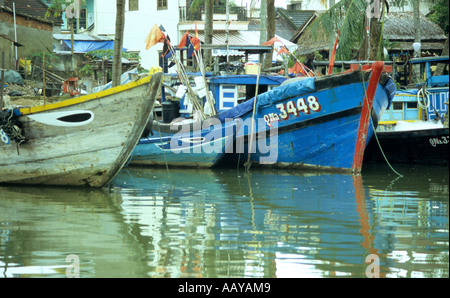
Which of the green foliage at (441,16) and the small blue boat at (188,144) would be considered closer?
the small blue boat at (188,144)

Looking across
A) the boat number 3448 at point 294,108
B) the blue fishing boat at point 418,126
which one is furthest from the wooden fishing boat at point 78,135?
the blue fishing boat at point 418,126

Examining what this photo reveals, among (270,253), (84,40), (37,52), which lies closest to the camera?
(270,253)

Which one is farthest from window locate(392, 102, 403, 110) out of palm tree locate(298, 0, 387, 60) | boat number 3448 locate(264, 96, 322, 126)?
boat number 3448 locate(264, 96, 322, 126)

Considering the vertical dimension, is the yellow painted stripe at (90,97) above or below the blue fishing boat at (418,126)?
above

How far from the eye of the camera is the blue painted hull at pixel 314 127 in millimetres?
12281

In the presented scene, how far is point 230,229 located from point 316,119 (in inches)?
220

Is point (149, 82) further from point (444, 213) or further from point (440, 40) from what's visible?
point (440, 40)

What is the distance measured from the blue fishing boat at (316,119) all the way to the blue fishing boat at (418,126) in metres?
1.29

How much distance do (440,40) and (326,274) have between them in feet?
79.6

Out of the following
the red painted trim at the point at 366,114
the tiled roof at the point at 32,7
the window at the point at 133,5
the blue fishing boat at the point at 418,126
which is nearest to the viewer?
the red painted trim at the point at 366,114

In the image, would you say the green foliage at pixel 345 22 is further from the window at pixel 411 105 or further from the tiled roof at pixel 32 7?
the tiled roof at pixel 32 7

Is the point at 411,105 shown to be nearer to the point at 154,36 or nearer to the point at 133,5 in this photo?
the point at 154,36

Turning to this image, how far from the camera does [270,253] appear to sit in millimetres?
6270

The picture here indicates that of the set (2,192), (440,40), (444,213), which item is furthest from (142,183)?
(440,40)
